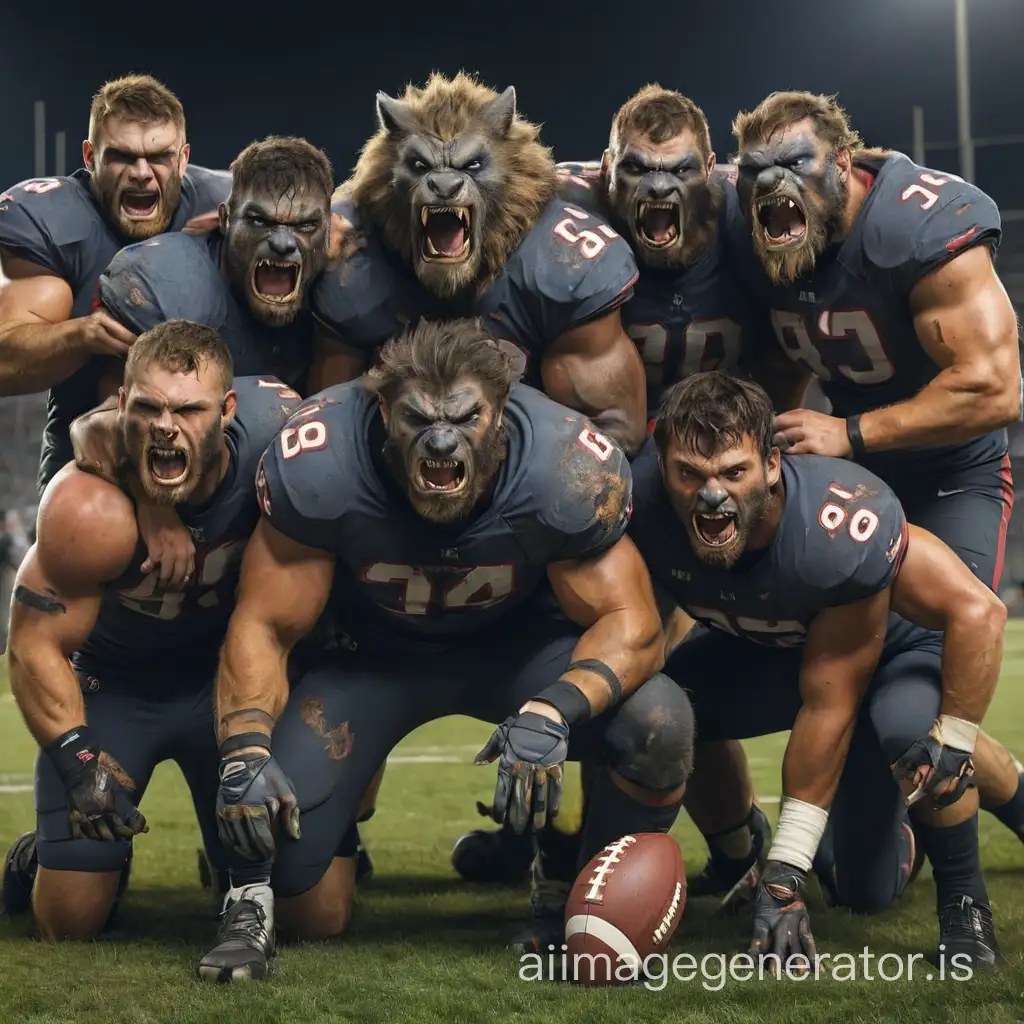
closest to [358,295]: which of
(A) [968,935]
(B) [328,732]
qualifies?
(B) [328,732]

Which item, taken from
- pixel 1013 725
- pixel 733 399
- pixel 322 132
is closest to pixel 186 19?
pixel 322 132

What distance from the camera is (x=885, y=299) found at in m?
3.69

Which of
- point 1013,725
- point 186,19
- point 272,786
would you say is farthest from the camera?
point 186,19

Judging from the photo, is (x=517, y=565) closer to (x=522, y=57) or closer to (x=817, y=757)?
(x=817, y=757)

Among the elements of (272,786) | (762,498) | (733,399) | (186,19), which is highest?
(186,19)

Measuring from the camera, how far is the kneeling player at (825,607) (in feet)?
10.5

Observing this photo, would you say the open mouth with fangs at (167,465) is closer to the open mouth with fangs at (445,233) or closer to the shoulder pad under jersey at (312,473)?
the shoulder pad under jersey at (312,473)

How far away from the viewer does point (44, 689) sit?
339 cm

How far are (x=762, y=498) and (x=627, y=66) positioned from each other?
1600 centimetres

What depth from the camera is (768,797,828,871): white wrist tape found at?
325cm

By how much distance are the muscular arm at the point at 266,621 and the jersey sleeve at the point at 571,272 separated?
31.9 inches

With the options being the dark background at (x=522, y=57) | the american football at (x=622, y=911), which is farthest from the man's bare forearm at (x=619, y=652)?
the dark background at (x=522, y=57)

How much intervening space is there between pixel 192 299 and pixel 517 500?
38.0 inches

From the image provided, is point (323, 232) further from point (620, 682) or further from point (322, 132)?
point (322, 132)
